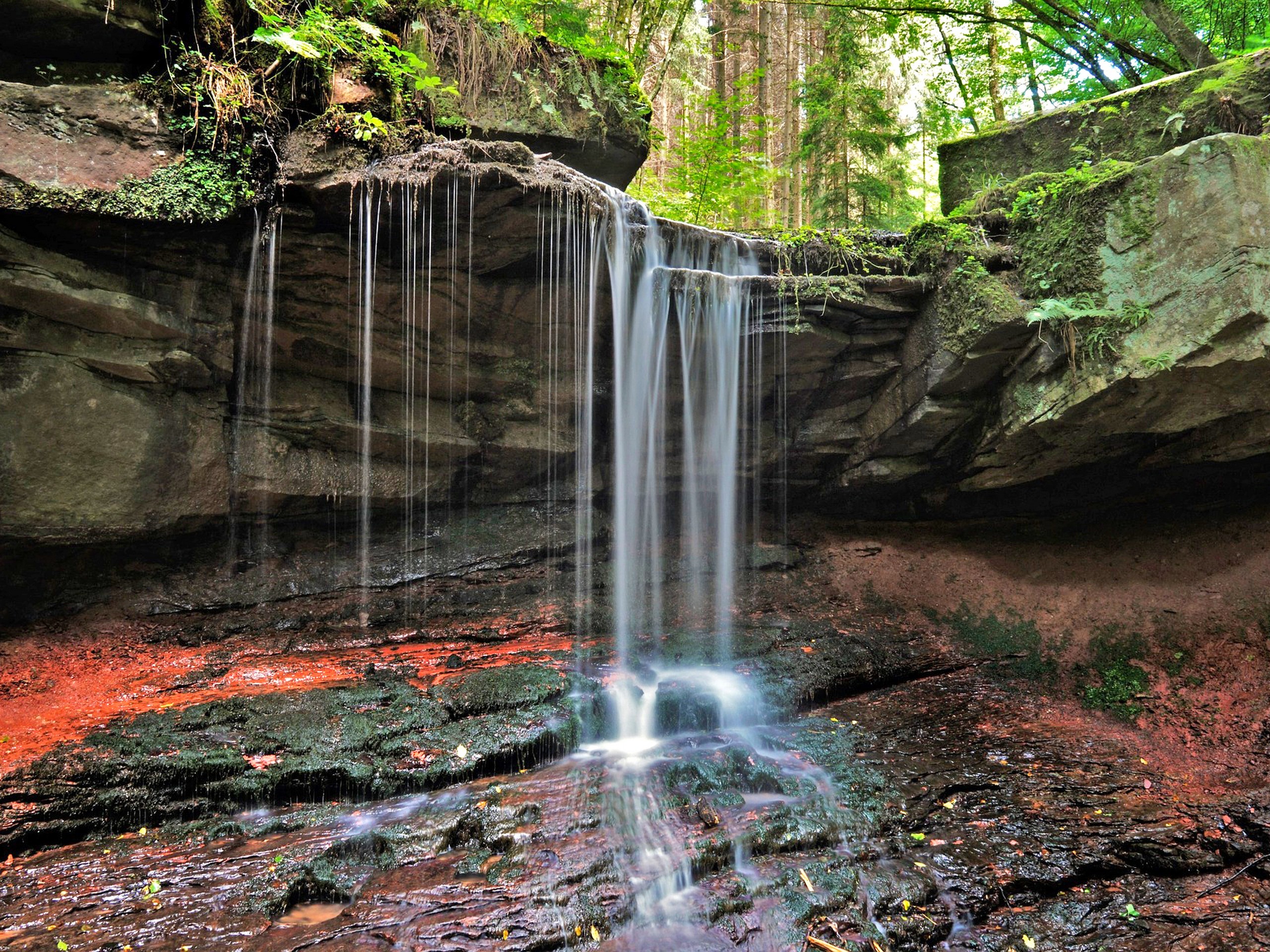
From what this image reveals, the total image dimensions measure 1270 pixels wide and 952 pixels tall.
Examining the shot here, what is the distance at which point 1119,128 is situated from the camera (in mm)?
7453

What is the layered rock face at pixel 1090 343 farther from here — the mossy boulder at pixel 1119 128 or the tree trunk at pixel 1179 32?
the tree trunk at pixel 1179 32

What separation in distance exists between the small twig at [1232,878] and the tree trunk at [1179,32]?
845cm

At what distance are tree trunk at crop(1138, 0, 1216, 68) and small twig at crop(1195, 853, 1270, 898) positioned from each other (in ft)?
27.7

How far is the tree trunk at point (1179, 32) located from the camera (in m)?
7.67

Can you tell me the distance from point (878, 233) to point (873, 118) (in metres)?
4.93

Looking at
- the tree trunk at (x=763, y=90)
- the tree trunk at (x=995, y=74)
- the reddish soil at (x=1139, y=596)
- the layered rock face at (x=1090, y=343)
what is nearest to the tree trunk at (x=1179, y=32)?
the layered rock face at (x=1090, y=343)

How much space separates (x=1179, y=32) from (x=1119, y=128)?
163 centimetres

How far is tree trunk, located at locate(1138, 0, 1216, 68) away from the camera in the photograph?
767 cm

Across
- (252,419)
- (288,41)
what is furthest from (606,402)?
(288,41)

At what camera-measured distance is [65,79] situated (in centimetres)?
613

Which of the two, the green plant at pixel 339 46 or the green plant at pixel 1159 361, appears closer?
the green plant at pixel 1159 361

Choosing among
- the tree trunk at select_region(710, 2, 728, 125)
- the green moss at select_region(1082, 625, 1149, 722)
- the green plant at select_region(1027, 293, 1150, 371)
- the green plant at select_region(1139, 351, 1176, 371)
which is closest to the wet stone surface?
the green moss at select_region(1082, 625, 1149, 722)

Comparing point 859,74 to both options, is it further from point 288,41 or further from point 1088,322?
point 288,41

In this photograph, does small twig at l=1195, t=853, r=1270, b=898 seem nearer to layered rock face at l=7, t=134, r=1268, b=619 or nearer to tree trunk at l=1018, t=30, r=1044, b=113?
layered rock face at l=7, t=134, r=1268, b=619
